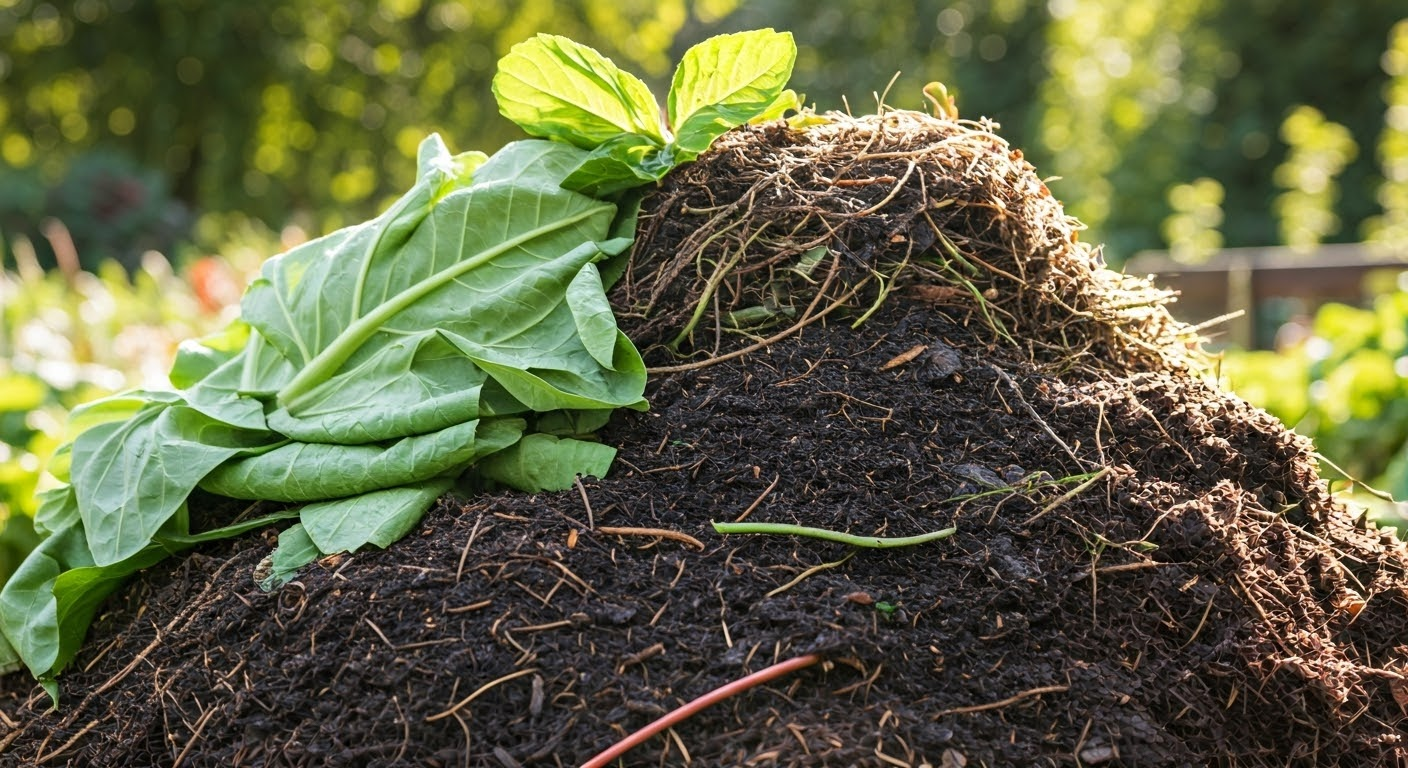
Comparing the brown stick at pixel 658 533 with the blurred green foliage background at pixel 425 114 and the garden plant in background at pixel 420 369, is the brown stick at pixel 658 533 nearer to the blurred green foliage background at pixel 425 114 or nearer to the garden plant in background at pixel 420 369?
the garden plant in background at pixel 420 369

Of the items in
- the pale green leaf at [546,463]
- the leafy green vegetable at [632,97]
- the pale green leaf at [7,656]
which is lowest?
the pale green leaf at [7,656]

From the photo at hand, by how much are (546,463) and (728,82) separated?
2.92 feet

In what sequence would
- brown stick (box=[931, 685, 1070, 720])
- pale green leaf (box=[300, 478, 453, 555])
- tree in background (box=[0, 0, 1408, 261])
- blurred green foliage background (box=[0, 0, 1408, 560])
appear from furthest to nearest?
tree in background (box=[0, 0, 1408, 261]) < blurred green foliage background (box=[0, 0, 1408, 560]) < pale green leaf (box=[300, 478, 453, 555]) < brown stick (box=[931, 685, 1070, 720])

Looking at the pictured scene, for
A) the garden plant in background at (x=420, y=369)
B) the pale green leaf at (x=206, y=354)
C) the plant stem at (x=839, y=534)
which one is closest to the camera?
the plant stem at (x=839, y=534)

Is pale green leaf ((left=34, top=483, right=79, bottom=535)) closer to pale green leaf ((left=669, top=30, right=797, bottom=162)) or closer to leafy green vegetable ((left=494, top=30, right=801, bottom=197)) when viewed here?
leafy green vegetable ((left=494, top=30, right=801, bottom=197))

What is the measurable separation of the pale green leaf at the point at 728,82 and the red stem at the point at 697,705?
1127mm

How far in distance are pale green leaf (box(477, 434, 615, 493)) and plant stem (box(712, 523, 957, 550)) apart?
0.29 meters

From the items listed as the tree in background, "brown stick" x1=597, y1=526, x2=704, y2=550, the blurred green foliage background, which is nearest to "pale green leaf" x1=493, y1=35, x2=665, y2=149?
"brown stick" x1=597, y1=526, x2=704, y2=550

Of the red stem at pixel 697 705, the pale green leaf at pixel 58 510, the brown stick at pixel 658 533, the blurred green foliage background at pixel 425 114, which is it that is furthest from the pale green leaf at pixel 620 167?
the blurred green foliage background at pixel 425 114

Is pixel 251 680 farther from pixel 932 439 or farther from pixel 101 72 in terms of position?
pixel 101 72

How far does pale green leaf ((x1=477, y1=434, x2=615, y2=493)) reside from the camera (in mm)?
2094

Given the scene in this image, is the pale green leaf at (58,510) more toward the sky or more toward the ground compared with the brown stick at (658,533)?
more toward the ground

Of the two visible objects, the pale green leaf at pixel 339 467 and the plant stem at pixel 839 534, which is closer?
the plant stem at pixel 839 534

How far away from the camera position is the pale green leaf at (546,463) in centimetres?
209
